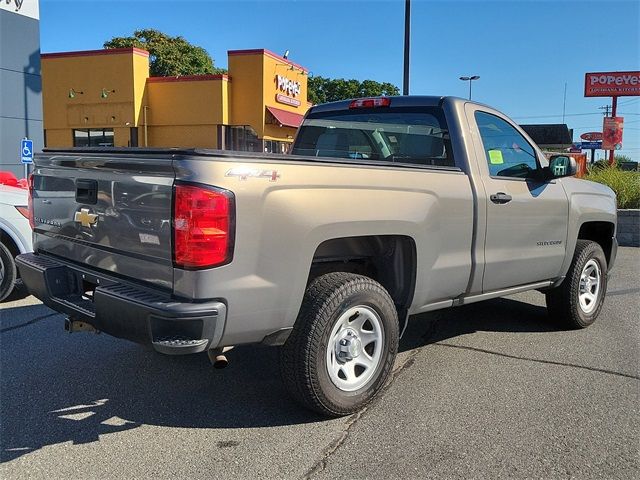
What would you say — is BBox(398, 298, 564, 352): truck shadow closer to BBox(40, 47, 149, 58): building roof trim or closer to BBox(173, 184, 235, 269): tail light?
BBox(173, 184, 235, 269): tail light

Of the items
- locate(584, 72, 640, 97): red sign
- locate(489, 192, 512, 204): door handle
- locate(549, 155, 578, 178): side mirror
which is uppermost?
locate(584, 72, 640, 97): red sign

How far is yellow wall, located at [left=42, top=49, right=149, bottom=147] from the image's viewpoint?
27281 mm

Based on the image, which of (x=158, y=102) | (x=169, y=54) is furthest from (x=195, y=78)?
(x=169, y=54)

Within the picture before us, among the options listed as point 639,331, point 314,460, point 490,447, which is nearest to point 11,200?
point 314,460

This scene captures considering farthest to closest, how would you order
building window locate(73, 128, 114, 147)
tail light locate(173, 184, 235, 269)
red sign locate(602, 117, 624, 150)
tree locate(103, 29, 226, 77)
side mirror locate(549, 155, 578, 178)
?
tree locate(103, 29, 226, 77) < building window locate(73, 128, 114, 147) < red sign locate(602, 117, 624, 150) < side mirror locate(549, 155, 578, 178) < tail light locate(173, 184, 235, 269)

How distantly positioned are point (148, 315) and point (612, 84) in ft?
117

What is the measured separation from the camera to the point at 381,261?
395 cm

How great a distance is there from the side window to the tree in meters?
37.2

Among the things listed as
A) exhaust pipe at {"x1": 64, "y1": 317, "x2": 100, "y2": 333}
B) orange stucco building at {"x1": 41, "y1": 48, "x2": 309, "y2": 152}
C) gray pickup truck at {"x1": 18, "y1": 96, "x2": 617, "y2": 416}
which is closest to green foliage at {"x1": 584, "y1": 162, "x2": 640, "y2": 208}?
gray pickup truck at {"x1": 18, "y1": 96, "x2": 617, "y2": 416}

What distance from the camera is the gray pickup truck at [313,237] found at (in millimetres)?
2852

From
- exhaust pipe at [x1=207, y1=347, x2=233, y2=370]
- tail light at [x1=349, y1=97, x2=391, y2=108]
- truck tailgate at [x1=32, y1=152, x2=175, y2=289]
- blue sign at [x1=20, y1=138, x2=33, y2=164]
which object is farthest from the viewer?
blue sign at [x1=20, y1=138, x2=33, y2=164]

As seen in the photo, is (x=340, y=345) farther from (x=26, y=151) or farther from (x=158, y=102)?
(x=158, y=102)

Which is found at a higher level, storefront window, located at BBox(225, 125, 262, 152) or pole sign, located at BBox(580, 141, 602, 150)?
pole sign, located at BBox(580, 141, 602, 150)

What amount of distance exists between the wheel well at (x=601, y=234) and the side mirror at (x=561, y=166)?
120cm
